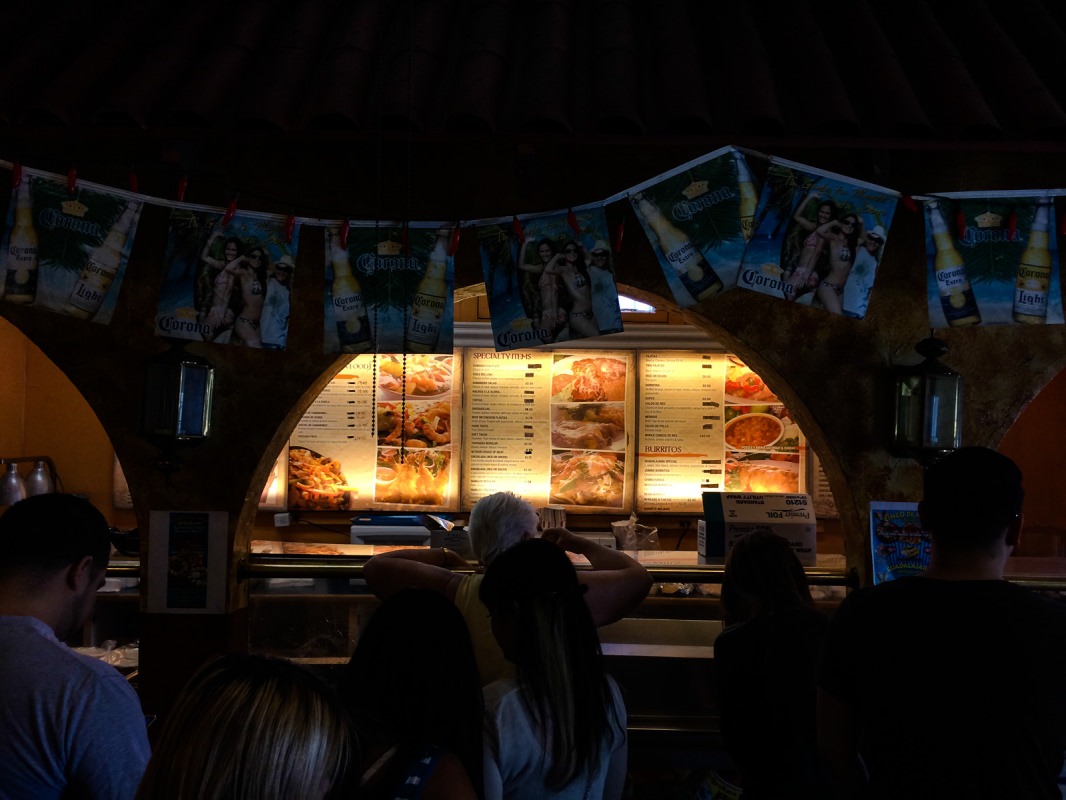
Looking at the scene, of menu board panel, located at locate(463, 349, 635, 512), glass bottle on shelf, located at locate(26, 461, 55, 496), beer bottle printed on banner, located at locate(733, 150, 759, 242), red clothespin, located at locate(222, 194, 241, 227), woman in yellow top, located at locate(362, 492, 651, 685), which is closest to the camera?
woman in yellow top, located at locate(362, 492, 651, 685)

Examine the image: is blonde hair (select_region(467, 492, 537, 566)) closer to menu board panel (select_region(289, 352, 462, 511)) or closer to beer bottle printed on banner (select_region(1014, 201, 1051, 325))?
beer bottle printed on banner (select_region(1014, 201, 1051, 325))

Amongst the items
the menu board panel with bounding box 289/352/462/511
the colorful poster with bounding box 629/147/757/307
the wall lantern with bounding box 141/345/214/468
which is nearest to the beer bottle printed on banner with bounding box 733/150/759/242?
the colorful poster with bounding box 629/147/757/307

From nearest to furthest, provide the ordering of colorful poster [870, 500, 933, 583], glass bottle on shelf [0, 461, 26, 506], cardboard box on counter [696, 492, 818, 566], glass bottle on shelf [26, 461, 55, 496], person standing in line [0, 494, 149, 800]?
person standing in line [0, 494, 149, 800], colorful poster [870, 500, 933, 583], cardboard box on counter [696, 492, 818, 566], glass bottle on shelf [0, 461, 26, 506], glass bottle on shelf [26, 461, 55, 496]

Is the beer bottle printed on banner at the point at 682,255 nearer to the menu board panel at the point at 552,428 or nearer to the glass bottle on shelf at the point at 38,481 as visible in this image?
the menu board panel at the point at 552,428

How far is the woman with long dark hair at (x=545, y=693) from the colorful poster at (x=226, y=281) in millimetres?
1934

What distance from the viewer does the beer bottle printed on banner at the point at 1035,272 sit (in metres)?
3.81

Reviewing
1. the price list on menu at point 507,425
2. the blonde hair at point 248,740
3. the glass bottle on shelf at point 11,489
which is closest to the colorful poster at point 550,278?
the blonde hair at point 248,740

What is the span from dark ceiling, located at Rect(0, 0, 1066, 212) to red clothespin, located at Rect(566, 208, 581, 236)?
0.28 meters

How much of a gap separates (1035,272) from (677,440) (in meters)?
3.70

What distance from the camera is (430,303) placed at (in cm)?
391

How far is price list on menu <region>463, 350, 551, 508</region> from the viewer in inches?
289

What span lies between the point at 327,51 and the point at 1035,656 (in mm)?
3577

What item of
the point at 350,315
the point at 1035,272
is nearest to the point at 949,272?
the point at 1035,272

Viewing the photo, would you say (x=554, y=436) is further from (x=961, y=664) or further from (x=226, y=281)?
(x=961, y=664)
